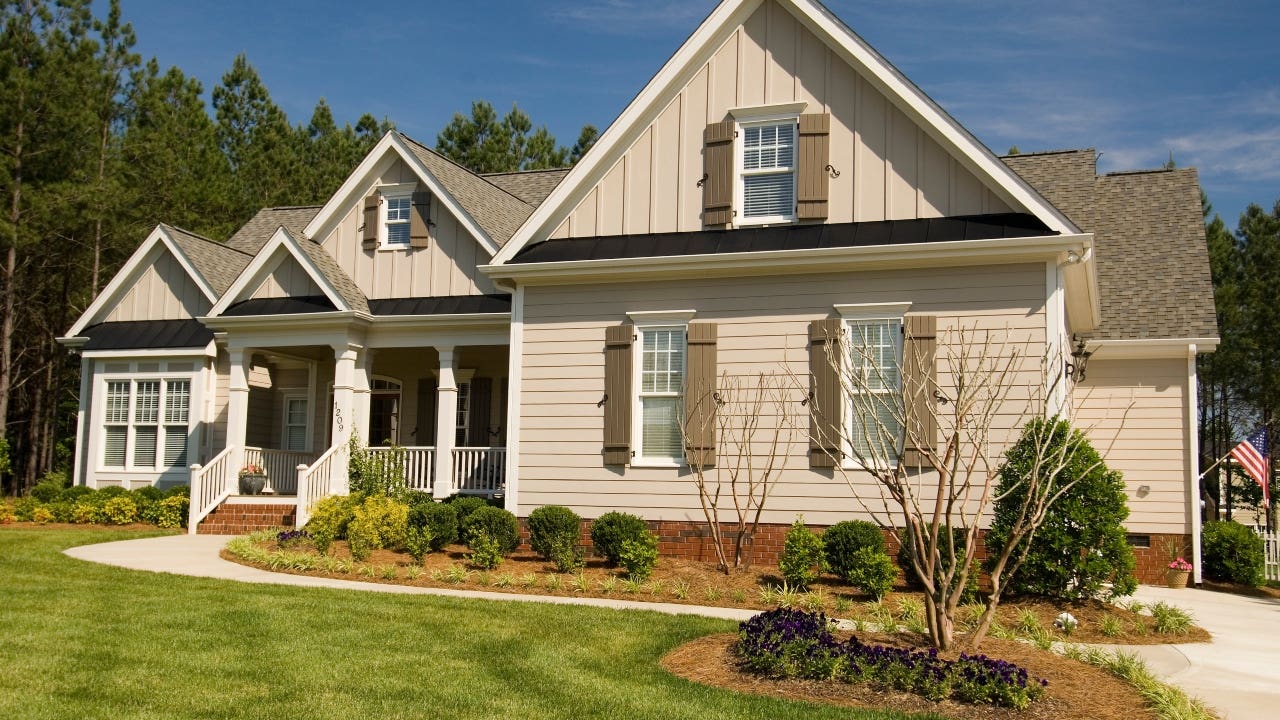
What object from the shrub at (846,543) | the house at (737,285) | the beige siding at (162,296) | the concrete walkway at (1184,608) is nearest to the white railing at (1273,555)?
the house at (737,285)

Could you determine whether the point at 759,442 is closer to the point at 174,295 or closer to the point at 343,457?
the point at 343,457

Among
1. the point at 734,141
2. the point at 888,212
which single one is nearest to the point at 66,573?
the point at 734,141

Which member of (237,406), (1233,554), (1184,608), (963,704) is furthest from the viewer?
(237,406)

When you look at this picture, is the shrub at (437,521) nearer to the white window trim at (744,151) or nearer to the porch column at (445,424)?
the porch column at (445,424)

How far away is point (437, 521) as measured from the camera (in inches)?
555

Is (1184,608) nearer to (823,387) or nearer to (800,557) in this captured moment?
(800,557)

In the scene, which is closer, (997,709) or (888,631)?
(997,709)

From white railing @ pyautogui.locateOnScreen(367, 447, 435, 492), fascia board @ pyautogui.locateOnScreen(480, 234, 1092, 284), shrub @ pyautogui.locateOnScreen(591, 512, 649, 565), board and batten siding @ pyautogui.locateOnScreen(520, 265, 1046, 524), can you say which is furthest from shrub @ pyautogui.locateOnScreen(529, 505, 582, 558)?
white railing @ pyautogui.locateOnScreen(367, 447, 435, 492)

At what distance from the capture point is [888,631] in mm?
9219

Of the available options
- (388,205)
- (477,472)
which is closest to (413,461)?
(477,472)

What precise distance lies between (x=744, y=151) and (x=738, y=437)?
3959mm

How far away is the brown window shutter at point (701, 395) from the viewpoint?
14156 millimetres

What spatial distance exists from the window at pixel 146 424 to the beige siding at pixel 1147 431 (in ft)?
53.0

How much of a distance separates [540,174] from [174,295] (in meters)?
7.97
